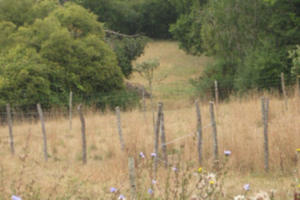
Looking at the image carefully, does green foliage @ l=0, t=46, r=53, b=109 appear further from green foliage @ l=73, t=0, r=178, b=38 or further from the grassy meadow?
green foliage @ l=73, t=0, r=178, b=38

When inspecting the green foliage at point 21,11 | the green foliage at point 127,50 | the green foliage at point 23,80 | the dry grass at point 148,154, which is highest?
the green foliage at point 21,11

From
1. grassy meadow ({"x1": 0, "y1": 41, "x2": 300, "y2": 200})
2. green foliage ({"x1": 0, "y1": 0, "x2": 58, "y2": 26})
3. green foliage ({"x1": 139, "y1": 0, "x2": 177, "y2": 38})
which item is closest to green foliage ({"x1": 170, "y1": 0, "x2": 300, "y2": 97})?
grassy meadow ({"x1": 0, "y1": 41, "x2": 300, "y2": 200})

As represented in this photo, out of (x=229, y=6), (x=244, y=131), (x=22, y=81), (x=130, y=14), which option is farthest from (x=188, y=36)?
(x=244, y=131)

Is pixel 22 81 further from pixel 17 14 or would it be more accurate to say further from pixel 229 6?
pixel 229 6

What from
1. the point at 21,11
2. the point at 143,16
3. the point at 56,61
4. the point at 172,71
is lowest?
the point at 172,71

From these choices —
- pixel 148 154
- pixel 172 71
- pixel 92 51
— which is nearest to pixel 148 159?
pixel 148 154

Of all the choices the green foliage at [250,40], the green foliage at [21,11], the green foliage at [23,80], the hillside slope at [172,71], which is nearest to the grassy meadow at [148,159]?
the green foliage at [23,80]

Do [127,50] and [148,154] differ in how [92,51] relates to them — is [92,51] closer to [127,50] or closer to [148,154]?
[127,50]

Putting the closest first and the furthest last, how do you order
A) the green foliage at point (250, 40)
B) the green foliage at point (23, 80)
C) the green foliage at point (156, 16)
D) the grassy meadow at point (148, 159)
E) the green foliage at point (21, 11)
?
1. the grassy meadow at point (148, 159)
2. the green foliage at point (23, 80)
3. the green foliage at point (250, 40)
4. the green foliage at point (21, 11)
5. the green foliage at point (156, 16)

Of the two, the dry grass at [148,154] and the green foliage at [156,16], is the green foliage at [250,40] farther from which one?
the green foliage at [156,16]

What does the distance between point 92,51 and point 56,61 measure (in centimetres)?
194

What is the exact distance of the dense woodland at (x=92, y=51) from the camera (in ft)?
66.0

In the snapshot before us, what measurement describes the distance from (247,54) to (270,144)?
15288 millimetres

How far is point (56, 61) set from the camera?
21.7 m
